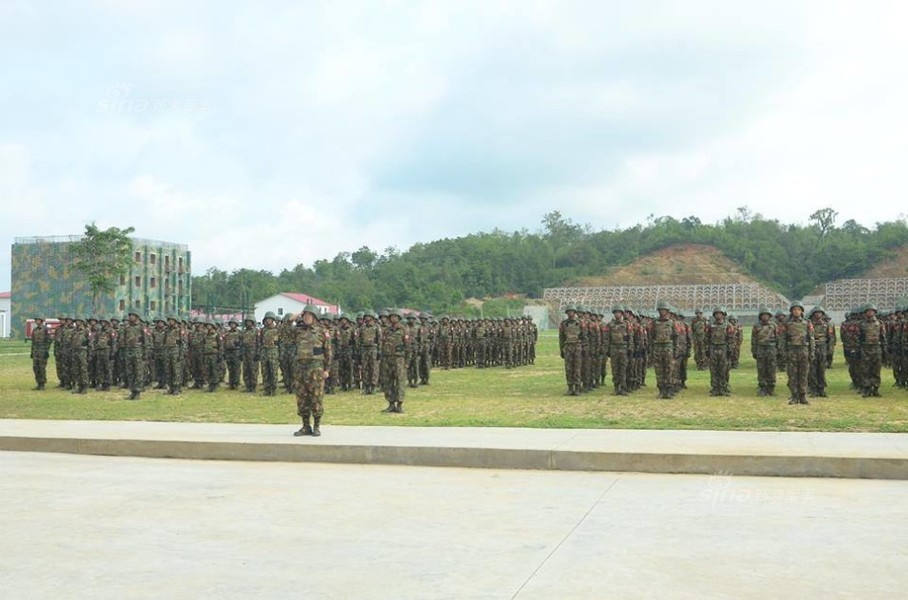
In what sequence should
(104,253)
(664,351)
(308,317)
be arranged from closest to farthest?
(308,317) → (664,351) → (104,253)

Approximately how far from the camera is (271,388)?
20.1m

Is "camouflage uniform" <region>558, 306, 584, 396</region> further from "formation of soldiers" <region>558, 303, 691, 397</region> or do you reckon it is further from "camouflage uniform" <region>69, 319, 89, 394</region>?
"camouflage uniform" <region>69, 319, 89, 394</region>

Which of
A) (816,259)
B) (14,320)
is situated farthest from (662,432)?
(816,259)

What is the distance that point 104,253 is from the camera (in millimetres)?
62375

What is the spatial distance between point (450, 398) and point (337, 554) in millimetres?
12570

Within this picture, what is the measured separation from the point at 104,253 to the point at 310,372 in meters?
54.7

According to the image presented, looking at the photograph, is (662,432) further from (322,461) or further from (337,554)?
(337,554)

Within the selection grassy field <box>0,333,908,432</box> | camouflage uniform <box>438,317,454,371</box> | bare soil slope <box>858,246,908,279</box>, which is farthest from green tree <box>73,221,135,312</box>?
bare soil slope <box>858,246,908,279</box>

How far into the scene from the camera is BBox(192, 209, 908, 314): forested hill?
9412 cm

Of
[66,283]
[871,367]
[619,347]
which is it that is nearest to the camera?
[871,367]

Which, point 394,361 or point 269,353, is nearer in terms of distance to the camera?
point 394,361

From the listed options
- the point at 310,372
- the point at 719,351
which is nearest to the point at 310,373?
the point at 310,372

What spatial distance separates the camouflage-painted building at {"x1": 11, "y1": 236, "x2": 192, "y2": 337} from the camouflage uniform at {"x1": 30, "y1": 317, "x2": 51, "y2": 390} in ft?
157

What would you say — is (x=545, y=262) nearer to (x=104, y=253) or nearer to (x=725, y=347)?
(x=104, y=253)
